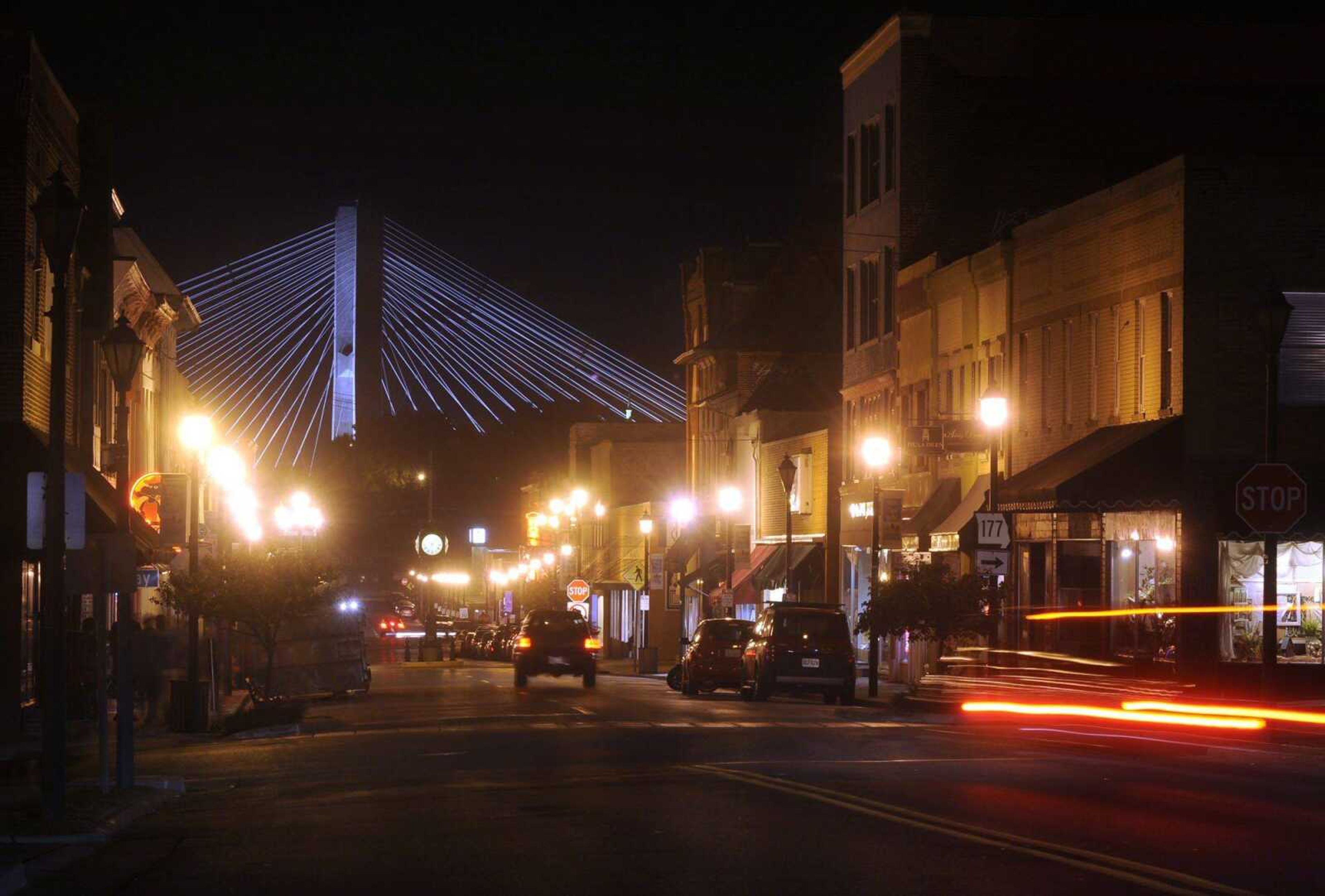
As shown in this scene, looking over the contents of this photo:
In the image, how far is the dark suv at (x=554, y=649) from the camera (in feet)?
147

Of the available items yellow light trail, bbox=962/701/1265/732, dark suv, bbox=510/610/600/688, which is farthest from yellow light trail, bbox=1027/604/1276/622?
dark suv, bbox=510/610/600/688

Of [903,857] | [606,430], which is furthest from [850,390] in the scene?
[903,857]

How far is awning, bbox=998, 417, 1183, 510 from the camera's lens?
31.6 metres

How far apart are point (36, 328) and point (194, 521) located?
16.1ft

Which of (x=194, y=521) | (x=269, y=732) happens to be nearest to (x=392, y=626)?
(x=194, y=521)

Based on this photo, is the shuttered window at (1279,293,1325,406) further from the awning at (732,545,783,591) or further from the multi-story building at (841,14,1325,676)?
the awning at (732,545,783,591)

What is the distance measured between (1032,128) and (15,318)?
26.3 meters

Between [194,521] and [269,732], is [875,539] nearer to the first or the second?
[194,521]

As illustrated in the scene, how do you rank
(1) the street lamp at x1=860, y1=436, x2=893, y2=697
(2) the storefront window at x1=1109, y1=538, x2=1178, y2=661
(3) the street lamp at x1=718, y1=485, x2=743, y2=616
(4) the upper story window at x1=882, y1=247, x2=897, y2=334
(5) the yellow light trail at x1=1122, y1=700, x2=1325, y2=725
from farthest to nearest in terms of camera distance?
(3) the street lamp at x1=718, y1=485, x2=743, y2=616 → (4) the upper story window at x1=882, y1=247, x2=897, y2=334 → (1) the street lamp at x1=860, y1=436, x2=893, y2=697 → (2) the storefront window at x1=1109, y1=538, x2=1178, y2=661 → (5) the yellow light trail at x1=1122, y1=700, x2=1325, y2=725

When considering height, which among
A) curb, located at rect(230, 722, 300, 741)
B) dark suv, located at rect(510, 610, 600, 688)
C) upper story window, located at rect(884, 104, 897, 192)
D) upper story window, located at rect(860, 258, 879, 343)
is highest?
upper story window, located at rect(884, 104, 897, 192)

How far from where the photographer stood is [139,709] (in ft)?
125

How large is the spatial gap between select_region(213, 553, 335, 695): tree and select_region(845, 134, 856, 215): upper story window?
1975 cm

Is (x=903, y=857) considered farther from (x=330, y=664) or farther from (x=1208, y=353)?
(x=330, y=664)

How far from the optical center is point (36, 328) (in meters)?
31.8
